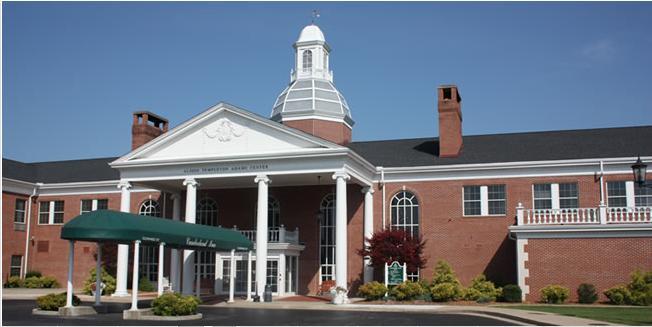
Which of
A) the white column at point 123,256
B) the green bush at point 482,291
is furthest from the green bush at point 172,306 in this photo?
the green bush at point 482,291

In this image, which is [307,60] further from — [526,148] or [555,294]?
[555,294]

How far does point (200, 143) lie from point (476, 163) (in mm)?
14141

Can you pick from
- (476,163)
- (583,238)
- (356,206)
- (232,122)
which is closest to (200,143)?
(232,122)

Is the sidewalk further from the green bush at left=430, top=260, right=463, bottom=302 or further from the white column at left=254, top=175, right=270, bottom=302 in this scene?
the green bush at left=430, top=260, right=463, bottom=302

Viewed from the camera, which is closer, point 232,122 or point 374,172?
point 232,122

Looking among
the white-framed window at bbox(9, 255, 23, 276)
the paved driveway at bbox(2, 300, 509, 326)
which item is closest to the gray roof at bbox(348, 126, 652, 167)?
the paved driveway at bbox(2, 300, 509, 326)

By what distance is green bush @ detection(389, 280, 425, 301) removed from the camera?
3170cm

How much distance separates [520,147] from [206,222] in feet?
60.4

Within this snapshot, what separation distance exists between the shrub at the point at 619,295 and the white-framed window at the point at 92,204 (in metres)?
29.8

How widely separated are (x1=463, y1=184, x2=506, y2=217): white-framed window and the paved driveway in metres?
12.3

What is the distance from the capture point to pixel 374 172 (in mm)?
37469

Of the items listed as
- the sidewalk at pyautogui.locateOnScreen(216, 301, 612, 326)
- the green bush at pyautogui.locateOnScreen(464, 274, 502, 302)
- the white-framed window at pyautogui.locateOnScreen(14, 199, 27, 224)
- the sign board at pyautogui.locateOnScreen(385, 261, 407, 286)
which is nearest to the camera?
the sidewalk at pyautogui.locateOnScreen(216, 301, 612, 326)

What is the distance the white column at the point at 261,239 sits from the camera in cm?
3198

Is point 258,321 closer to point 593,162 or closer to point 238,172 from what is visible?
point 238,172
